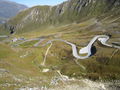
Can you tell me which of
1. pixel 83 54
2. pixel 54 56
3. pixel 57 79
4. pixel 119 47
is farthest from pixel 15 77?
pixel 119 47

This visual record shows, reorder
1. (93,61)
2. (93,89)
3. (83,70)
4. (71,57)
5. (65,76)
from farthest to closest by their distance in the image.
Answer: (71,57), (93,61), (83,70), (65,76), (93,89)

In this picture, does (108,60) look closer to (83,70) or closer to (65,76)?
(83,70)

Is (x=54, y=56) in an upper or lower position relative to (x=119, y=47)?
lower

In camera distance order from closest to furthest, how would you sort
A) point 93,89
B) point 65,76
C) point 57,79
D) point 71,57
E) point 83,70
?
1. point 93,89
2. point 57,79
3. point 65,76
4. point 83,70
5. point 71,57

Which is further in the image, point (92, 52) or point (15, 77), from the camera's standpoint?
point (92, 52)

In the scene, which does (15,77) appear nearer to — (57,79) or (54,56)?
(57,79)

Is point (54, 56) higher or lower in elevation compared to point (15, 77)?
lower

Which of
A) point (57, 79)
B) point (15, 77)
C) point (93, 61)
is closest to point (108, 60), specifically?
point (93, 61)

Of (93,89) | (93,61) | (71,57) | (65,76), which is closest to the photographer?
(93,89)

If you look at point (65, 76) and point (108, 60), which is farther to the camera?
point (108, 60)
